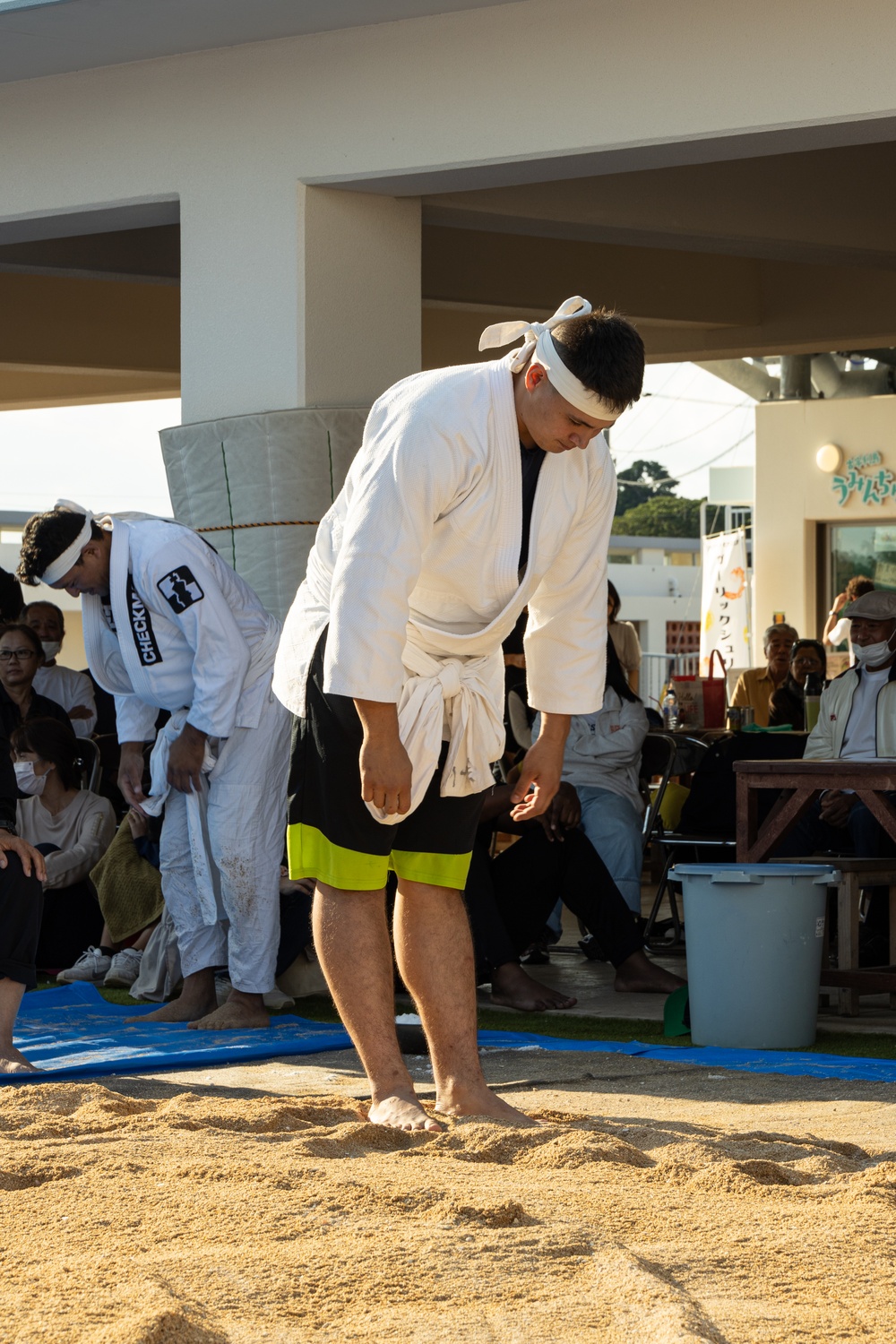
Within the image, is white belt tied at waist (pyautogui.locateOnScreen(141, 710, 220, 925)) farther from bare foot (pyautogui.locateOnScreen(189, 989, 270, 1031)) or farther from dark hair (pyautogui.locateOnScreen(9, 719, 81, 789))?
dark hair (pyautogui.locateOnScreen(9, 719, 81, 789))

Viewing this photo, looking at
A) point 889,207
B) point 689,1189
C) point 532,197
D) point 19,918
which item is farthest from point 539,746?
point 889,207

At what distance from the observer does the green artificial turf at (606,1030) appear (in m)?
5.18

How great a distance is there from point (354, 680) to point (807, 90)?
3111 mm

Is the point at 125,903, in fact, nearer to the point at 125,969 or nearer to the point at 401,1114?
the point at 125,969

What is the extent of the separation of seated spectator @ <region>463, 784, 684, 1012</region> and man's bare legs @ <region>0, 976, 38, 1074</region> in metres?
1.91

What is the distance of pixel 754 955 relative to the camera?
5105 mm

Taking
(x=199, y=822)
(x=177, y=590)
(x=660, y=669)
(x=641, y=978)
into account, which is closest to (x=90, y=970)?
(x=199, y=822)

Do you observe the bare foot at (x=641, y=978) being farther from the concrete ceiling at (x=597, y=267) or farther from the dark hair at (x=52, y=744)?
the concrete ceiling at (x=597, y=267)

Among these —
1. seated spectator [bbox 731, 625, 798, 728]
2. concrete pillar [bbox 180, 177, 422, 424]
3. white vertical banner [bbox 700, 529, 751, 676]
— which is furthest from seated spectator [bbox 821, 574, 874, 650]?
concrete pillar [bbox 180, 177, 422, 424]

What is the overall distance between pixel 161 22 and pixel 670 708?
17.0 ft

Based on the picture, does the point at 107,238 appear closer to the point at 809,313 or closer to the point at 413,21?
the point at 413,21

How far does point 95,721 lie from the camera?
858 cm

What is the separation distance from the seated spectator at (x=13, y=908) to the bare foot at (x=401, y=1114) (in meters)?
1.24

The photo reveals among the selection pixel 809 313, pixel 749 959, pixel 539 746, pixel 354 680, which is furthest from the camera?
pixel 809 313
